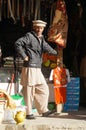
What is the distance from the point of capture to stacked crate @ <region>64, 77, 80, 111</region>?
412 inches

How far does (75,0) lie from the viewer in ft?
35.7

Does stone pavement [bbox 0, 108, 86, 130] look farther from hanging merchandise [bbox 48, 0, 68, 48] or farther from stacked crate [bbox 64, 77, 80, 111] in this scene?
hanging merchandise [bbox 48, 0, 68, 48]

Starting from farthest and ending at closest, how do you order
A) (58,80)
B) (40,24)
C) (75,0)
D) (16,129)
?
(75,0) → (58,80) → (40,24) → (16,129)

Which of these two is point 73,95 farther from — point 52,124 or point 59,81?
point 52,124

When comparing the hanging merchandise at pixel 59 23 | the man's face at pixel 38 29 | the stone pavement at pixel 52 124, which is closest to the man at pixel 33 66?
the man's face at pixel 38 29

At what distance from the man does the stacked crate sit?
1265 mm

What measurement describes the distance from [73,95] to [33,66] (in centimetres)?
165

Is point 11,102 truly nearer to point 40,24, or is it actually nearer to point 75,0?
point 40,24

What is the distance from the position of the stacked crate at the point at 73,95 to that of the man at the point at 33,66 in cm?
126

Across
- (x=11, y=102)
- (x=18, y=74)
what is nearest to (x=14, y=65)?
(x=18, y=74)

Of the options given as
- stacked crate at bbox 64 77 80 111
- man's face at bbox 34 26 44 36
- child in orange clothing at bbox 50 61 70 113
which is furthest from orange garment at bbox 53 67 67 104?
man's face at bbox 34 26 44 36

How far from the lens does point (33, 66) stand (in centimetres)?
916

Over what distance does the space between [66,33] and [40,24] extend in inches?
47.6

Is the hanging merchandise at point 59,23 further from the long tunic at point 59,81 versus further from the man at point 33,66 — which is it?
the man at point 33,66
